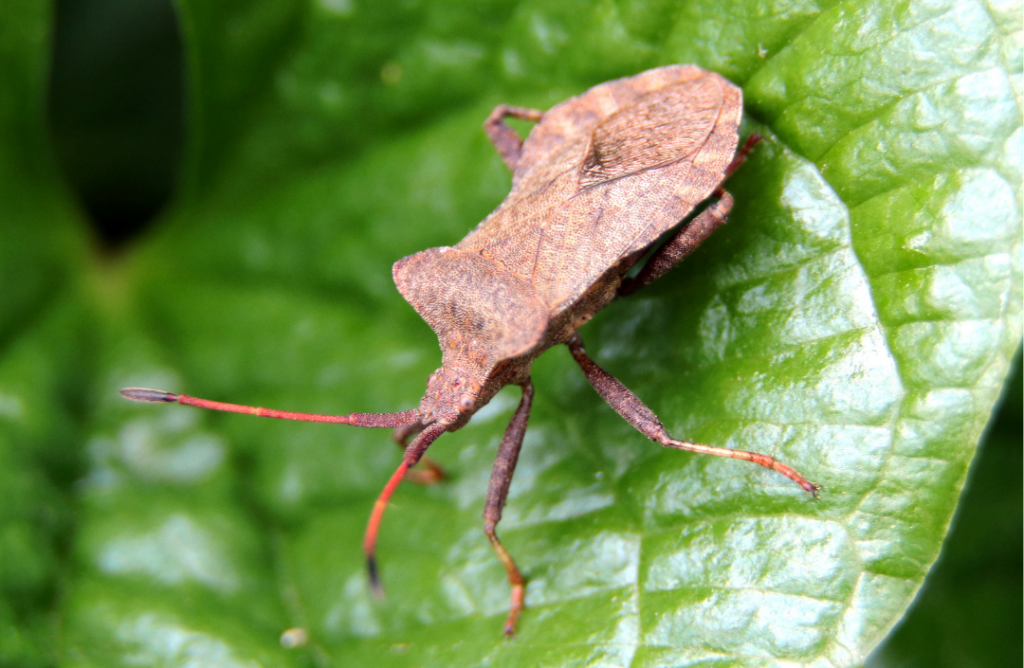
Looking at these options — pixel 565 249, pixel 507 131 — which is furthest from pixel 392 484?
pixel 507 131

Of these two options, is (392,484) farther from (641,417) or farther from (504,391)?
(641,417)

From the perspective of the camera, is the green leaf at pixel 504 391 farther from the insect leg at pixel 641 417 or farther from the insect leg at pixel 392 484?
the insect leg at pixel 392 484

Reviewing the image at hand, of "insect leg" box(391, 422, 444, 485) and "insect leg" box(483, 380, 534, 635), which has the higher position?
"insect leg" box(391, 422, 444, 485)

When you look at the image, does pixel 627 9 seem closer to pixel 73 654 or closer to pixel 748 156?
pixel 748 156

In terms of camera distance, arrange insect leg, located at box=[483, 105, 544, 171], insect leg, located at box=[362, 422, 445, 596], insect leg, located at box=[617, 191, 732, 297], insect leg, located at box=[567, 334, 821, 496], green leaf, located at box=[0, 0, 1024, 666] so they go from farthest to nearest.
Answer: insect leg, located at box=[483, 105, 544, 171]
insect leg, located at box=[617, 191, 732, 297]
insect leg, located at box=[362, 422, 445, 596]
insect leg, located at box=[567, 334, 821, 496]
green leaf, located at box=[0, 0, 1024, 666]

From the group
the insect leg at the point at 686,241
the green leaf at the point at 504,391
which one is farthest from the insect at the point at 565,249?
the green leaf at the point at 504,391

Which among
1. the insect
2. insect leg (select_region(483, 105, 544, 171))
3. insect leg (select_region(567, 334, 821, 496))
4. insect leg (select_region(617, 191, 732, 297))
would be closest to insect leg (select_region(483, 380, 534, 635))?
the insect

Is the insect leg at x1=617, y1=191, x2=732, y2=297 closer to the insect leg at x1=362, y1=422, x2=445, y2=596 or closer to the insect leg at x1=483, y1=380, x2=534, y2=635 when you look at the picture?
the insect leg at x1=483, y1=380, x2=534, y2=635
